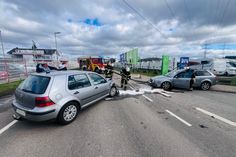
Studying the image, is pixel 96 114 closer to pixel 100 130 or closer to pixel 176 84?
pixel 100 130

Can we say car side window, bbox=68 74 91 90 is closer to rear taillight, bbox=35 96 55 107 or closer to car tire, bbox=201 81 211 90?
rear taillight, bbox=35 96 55 107

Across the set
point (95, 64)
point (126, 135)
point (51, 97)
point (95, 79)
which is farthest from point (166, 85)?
point (95, 64)

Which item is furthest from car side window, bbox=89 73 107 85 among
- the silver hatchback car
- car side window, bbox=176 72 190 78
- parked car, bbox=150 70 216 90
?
car side window, bbox=176 72 190 78

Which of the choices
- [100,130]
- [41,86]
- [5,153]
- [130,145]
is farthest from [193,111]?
[5,153]

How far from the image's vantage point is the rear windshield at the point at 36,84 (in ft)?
11.3

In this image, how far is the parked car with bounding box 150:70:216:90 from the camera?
8.77 meters

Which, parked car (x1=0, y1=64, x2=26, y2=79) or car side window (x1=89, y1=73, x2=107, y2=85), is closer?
car side window (x1=89, y1=73, x2=107, y2=85)

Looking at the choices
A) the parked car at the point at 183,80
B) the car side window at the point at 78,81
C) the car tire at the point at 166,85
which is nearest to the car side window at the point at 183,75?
the parked car at the point at 183,80

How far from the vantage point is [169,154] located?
2566 millimetres

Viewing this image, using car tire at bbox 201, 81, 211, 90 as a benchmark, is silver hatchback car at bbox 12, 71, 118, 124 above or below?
above

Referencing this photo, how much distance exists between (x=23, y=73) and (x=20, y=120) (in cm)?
1341

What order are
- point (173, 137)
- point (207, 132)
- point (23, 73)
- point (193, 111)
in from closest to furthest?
point (173, 137), point (207, 132), point (193, 111), point (23, 73)

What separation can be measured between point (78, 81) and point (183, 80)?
737cm

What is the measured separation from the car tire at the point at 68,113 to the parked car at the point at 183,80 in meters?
6.68
